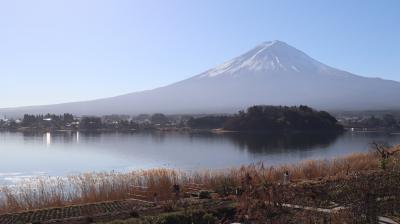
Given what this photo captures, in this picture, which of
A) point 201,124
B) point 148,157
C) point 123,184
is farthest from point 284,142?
point 123,184

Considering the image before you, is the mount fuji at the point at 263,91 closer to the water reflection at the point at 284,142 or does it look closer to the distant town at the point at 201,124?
the distant town at the point at 201,124

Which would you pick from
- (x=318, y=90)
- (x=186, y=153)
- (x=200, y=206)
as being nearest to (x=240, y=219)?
(x=200, y=206)

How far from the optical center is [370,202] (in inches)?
263

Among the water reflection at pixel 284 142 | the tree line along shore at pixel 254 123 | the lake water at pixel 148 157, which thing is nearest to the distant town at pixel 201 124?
the tree line along shore at pixel 254 123

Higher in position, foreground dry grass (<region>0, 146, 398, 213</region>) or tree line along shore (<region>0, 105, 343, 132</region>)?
tree line along shore (<region>0, 105, 343, 132</region>)

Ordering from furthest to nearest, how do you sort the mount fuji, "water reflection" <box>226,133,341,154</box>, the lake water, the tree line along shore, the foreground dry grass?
1. the mount fuji
2. the tree line along shore
3. "water reflection" <box>226,133,341,154</box>
4. the lake water
5. the foreground dry grass

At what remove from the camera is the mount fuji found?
319 feet

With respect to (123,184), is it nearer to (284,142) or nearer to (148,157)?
(148,157)

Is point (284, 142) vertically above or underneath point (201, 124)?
underneath

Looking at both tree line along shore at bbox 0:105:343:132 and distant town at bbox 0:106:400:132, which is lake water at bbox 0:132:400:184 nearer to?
tree line along shore at bbox 0:105:343:132

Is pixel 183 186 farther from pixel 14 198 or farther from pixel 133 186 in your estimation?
pixel 14 198

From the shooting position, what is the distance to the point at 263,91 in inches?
3994

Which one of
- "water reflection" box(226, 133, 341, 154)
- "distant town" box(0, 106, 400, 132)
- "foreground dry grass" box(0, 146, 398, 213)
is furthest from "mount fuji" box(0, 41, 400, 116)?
"foreground dry grass" box(0, 146, 398, 213)

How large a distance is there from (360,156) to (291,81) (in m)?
91.2
